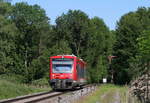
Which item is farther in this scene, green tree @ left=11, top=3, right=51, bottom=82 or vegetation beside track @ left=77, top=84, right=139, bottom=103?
green tree @ left=11, top=3, right=51, bottom=82

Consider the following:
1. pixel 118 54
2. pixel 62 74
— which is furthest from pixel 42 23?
pixel 62 74

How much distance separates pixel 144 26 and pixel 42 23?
782 inches

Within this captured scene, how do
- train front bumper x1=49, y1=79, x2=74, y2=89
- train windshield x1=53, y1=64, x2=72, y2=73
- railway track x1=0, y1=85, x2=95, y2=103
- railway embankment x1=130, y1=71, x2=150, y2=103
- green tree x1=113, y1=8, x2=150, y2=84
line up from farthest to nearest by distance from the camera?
green tree x1=113, y1=8, x2=150, y2=84, train windshield x1=53, y1=64, x2=72, y2=73, train front bumper x1=49, y1=79, x2=74, y2=89, railway embankment x1=130, y1=71, x2=150, y2=103, railway track x1=0, y1=85, x2=95, y2=103

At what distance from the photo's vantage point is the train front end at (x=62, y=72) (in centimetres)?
3331

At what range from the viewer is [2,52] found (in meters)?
55.2

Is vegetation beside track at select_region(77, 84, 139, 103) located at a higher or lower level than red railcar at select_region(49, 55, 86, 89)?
lower

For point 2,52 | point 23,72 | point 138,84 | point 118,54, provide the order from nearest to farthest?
point 138,84
point 2,52
point 118,54
point 23,72

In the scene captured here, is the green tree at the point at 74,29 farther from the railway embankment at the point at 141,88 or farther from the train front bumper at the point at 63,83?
the railway embankment at the point at 141,88

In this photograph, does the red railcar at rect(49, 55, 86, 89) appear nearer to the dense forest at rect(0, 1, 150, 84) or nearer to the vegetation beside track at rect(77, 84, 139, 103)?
the vegetation beside track at rect(77, 84, 139, 103)

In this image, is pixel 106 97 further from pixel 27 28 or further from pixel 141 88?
pixel 27 28

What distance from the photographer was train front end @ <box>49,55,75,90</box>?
33312 millimetres

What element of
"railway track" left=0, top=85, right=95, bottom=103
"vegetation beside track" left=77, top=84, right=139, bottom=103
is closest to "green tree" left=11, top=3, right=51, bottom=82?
"vegetation beside track" left=77, top=84, right=139, bottom=103

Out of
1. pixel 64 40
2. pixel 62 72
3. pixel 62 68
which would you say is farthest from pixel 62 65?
pixel 64 40

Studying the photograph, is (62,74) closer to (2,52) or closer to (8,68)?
(2,52)
